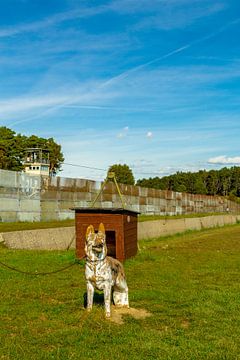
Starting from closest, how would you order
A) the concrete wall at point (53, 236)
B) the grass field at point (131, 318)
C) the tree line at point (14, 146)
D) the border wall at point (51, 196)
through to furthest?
the grass field at point (131, 318) → the concrete wall at point (53, 236) → the border wall at point (51, 196) → the tree line at point (14, 146)

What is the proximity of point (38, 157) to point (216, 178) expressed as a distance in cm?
7989

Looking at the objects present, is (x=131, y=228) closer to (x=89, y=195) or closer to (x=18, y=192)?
(x=18, y=192)

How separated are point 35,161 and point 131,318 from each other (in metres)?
67.0

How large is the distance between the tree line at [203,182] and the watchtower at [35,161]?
54.5m

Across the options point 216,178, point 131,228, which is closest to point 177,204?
point 131,228

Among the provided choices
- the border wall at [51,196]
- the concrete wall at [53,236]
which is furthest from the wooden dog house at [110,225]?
the border wall at [51,196]

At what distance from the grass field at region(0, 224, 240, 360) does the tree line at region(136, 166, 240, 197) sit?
116 metres

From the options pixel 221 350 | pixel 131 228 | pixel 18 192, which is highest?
pixel 18 192

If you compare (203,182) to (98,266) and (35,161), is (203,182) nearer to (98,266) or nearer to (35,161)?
(35,161)

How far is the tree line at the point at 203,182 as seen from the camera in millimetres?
132625

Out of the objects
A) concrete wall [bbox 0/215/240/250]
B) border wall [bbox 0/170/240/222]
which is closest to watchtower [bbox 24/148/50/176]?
border wall [bbox 0/170/240/222]

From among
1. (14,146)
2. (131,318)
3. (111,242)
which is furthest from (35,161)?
(131,318)

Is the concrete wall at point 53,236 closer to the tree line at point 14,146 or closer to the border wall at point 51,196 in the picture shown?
the border wall at point 51,196

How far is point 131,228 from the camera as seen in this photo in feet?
Result: 61.5
